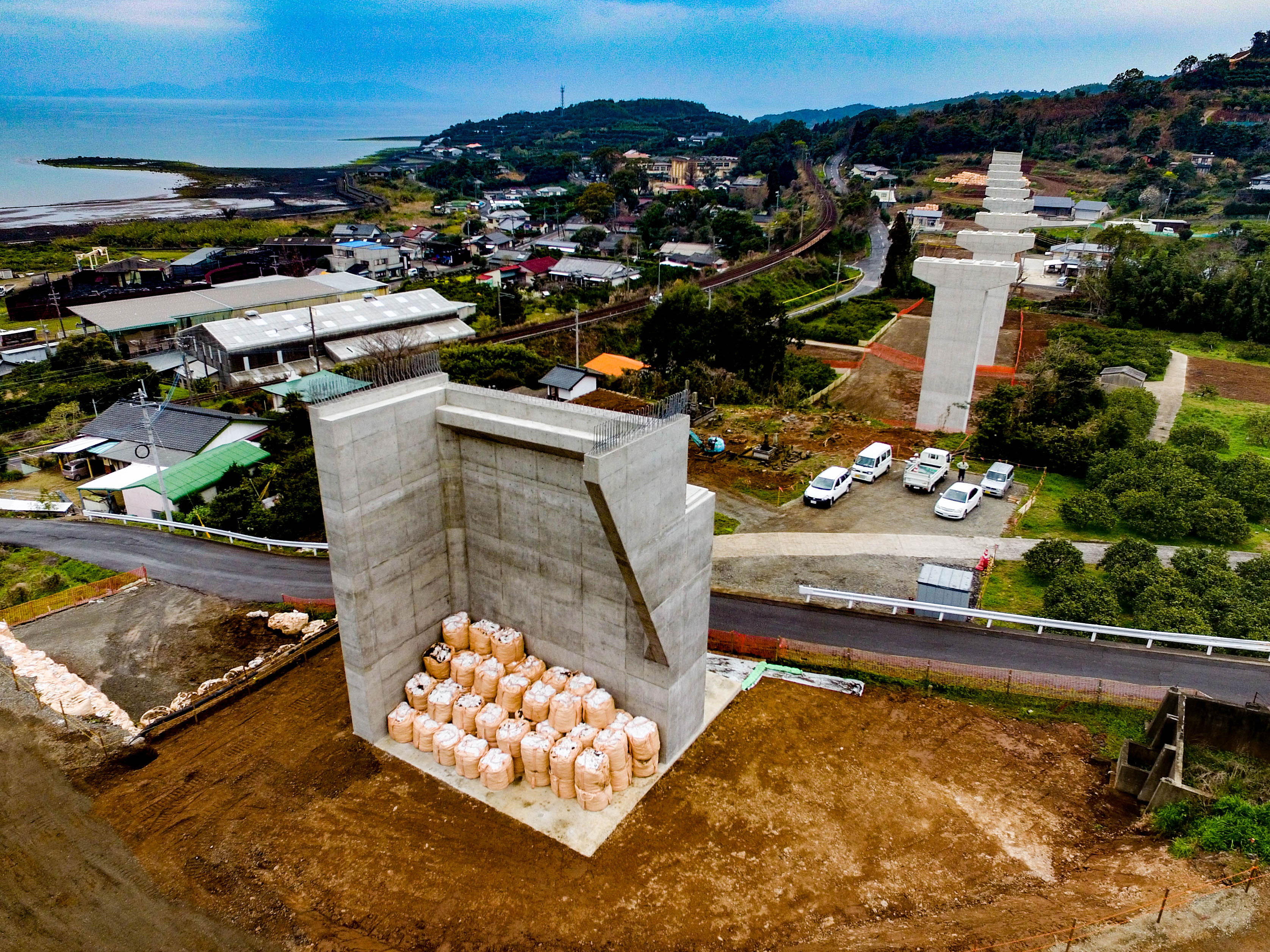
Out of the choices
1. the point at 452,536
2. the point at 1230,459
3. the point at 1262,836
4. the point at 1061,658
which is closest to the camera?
the point at 1262,836

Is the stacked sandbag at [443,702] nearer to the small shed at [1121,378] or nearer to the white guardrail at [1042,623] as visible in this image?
the white guardrail at [1042,623]

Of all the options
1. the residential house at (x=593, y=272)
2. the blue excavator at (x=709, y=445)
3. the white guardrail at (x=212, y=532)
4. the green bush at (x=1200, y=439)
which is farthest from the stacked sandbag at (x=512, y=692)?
the residential house at (x=593, y=272)

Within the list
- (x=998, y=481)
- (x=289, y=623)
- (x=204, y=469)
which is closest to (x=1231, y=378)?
(x=998, y=481)

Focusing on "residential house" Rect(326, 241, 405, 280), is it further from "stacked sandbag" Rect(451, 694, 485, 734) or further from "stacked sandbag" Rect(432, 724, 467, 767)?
"stacked sandbag" Rect(432, 724, 467, 767)

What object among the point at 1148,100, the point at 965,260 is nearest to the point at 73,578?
the point at 965,260

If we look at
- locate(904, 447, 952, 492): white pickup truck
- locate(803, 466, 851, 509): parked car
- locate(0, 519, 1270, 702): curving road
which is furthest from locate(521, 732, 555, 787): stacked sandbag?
locate(904, 447, 952, 492): white pickup truck

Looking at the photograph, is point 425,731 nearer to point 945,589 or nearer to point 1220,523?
point 945,589

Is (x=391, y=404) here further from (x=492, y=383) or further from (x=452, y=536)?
(x=492, y=383)
